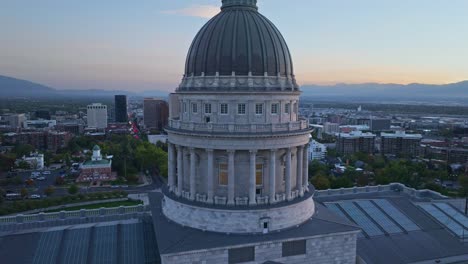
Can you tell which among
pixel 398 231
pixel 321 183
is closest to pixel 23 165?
pixel 321 183

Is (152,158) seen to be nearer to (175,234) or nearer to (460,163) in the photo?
(175,234)

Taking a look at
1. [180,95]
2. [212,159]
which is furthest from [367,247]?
[180,95]

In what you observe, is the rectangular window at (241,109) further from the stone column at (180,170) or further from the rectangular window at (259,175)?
the stone column at (180,170)

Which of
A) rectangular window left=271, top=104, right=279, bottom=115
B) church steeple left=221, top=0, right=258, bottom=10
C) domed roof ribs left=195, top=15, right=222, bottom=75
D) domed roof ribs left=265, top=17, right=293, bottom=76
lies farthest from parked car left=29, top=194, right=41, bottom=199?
domed roof ribs left=265, top=17, right=293, bottom=76

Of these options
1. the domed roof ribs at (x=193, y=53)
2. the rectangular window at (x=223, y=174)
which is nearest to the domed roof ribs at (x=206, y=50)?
the domed roof ribs at (x=193, y=53)

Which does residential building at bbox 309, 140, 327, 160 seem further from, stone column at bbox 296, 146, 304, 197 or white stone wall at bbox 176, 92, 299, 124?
white stone wall at bbox 176, 92, 299, 124

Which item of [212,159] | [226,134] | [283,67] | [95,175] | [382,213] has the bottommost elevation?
[95,175]
